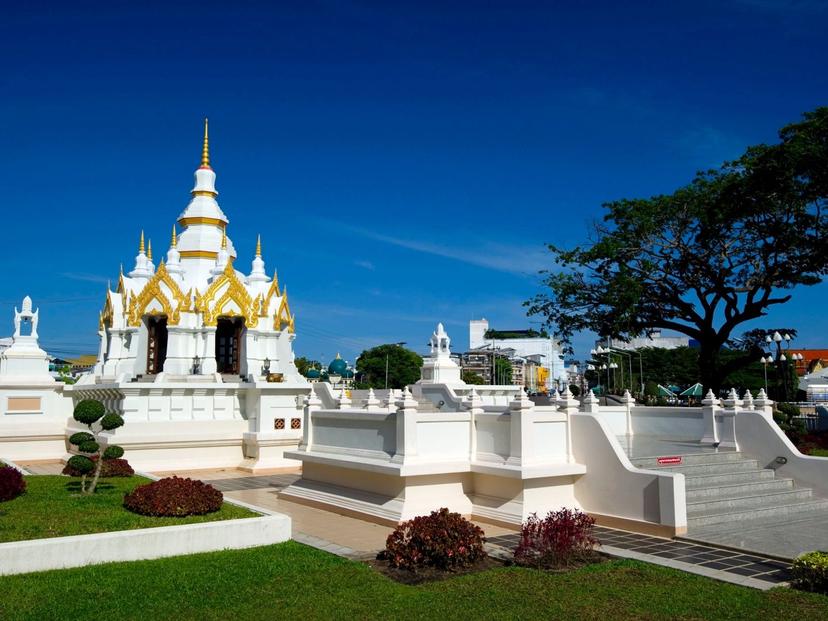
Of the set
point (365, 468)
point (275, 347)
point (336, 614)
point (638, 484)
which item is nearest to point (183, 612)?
point (336, 614)

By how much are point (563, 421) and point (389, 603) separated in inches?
244

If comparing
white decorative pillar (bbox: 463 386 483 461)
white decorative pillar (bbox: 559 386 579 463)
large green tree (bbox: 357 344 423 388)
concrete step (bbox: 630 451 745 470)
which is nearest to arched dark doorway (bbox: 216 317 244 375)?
white decorative pillar (bbox: 463 386 483 461)

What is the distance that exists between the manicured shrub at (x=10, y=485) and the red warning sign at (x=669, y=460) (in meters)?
11.3

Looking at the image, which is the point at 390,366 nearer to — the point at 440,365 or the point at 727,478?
the point at 440,365

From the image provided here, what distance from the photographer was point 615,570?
9.23 metres

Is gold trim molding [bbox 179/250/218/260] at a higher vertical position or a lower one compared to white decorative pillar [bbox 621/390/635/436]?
higher

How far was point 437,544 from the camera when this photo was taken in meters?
9.27

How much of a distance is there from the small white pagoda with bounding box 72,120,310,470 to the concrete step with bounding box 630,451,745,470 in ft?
41.0

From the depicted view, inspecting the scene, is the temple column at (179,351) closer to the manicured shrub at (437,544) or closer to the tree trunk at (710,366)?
the manicured shrub at (437,544)

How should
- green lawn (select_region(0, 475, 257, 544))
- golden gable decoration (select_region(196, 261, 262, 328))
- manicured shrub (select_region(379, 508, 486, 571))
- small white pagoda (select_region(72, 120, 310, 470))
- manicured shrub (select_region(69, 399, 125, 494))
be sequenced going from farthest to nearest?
golden gable decoration (select_region(196, 261, 262, 328)) → small white pagoda (select_region(72, 120, 310, 470)) → manicured shrub (select_region(69, 399, 125, 494)) → green lawn (select_region(0, 475, 257, 544)) → manicured shrub (select_region(379, 508, 486, 571))

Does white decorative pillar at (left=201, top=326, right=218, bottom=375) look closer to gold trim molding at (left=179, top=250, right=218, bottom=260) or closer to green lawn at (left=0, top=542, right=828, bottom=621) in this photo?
gold trim molding at (left=179, top=250, right=218, bottom=260)

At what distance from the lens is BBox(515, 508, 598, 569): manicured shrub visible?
9352 mm

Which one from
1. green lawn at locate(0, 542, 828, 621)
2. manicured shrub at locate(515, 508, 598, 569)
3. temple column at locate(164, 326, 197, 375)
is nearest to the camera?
green lawn at locate(0, 542, 828, 621)

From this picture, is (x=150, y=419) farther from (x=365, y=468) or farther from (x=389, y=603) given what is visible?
(x=389, y=603)
